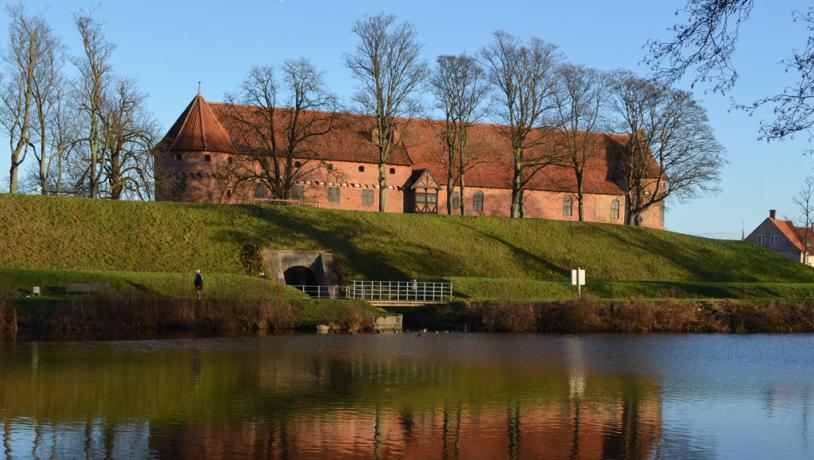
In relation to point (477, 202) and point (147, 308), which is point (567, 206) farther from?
point (147, 308)

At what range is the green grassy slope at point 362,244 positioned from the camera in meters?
54.2

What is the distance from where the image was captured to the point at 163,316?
128 feet

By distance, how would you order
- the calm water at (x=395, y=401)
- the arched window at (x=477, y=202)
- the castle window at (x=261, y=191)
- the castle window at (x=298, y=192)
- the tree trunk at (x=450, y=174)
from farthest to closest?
the arched window at (x=477, y=202)
the castle window at (x=298, y=192)
the tree trunk at (x=450, y=174)
the castle window at (x=261, y=191)
the calm water at (x=395, y=401)

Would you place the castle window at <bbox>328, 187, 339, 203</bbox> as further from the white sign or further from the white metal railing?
the white sign

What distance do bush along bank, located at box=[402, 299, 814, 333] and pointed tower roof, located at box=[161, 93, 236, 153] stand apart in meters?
28.0

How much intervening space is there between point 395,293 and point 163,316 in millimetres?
16632

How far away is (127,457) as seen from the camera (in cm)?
1590

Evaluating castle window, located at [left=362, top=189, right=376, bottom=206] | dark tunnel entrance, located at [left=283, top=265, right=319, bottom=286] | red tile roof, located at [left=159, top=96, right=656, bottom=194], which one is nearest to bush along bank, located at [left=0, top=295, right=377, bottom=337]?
dark tunnel entrance, located at [left=283, top=265, right=319, bottom=286]

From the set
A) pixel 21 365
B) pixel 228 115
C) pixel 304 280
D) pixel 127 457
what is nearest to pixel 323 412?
pixel 127 457

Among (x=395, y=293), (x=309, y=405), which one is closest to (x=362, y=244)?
(x=395, y=293)

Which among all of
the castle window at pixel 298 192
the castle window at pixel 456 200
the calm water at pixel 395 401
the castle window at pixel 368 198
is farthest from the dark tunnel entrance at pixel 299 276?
the calm water at pixel 395 401

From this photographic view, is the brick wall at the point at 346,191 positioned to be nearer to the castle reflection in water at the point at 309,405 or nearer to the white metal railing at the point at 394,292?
the white metal railing at the point at 394,292

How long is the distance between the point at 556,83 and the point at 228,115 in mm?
24397

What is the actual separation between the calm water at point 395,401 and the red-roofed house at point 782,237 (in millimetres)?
90789
